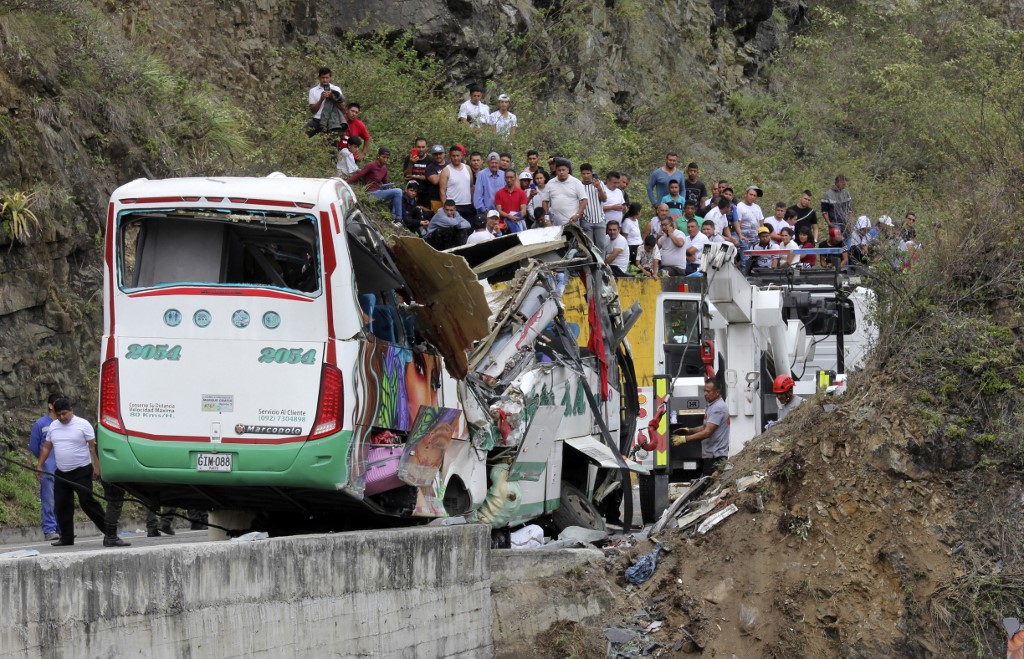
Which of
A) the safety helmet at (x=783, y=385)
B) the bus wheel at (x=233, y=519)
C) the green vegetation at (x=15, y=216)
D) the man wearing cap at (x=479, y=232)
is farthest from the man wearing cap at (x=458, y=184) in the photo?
the bus wheel at (x=233, y=519)

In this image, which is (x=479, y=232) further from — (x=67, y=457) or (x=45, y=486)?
(x=67, y=457)

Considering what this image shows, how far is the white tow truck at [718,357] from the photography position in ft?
56.6

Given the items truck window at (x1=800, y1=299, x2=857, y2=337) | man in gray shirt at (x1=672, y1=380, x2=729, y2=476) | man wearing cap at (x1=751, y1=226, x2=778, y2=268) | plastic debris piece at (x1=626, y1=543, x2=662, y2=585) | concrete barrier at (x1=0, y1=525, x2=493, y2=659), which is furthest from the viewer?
man wearing cap at (x1=751, y1=226, x2=778, y2=268)

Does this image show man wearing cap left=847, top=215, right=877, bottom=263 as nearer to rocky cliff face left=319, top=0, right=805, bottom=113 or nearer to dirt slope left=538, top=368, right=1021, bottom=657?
dirt slope left=538, top=368, right=1021, bottom=657

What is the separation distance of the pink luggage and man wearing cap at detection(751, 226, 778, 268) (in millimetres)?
14160

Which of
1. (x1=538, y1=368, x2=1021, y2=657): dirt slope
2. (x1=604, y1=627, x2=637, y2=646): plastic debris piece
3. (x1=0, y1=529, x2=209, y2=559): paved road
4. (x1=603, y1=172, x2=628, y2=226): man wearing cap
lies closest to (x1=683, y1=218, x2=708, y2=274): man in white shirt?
(x1=603, y1=172, x2=628, y2=226): man wearing cap

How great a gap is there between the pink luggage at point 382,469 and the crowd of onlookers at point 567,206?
945 cm

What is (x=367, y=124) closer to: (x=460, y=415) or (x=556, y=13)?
(x=556, y=13)

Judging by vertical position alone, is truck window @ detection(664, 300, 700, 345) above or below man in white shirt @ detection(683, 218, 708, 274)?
below

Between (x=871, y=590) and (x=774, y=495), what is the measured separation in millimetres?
1177

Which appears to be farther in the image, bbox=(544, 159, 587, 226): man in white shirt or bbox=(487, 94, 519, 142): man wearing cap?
bbox=(487, 94, 519, 142): man wearing cap

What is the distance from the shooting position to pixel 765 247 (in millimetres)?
25141

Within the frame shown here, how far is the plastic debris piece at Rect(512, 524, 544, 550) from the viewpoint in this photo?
13.4 meters

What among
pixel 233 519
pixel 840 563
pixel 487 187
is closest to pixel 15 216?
pixel 233 519
